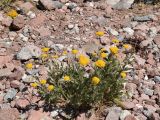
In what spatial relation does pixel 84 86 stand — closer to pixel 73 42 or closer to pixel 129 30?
pixel 73 42

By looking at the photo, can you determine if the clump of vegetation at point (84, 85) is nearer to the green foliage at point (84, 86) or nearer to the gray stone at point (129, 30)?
the green foliage at point (84, 86)

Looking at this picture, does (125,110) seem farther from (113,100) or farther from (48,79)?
(48,79)

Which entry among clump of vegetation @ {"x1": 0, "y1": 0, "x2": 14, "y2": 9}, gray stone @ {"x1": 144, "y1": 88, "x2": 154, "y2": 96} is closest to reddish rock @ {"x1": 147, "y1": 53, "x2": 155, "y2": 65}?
gray stone @ {"x1": 144, "y1": 88, "x2": 154, "y2": 96}

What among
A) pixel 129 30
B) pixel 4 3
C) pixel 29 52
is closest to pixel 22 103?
pixel 29 52

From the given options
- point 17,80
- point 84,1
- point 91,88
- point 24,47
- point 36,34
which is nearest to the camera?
point 91,88

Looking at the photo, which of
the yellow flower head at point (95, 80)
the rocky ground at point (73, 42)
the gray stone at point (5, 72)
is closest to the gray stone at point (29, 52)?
the rocky ground at point (73, 42)

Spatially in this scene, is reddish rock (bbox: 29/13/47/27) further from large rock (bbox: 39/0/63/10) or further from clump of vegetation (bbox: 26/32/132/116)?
clump of vegetation (bbox: 26/32/132/116)

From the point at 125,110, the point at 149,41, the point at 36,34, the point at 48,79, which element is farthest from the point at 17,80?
the point at 149,41
